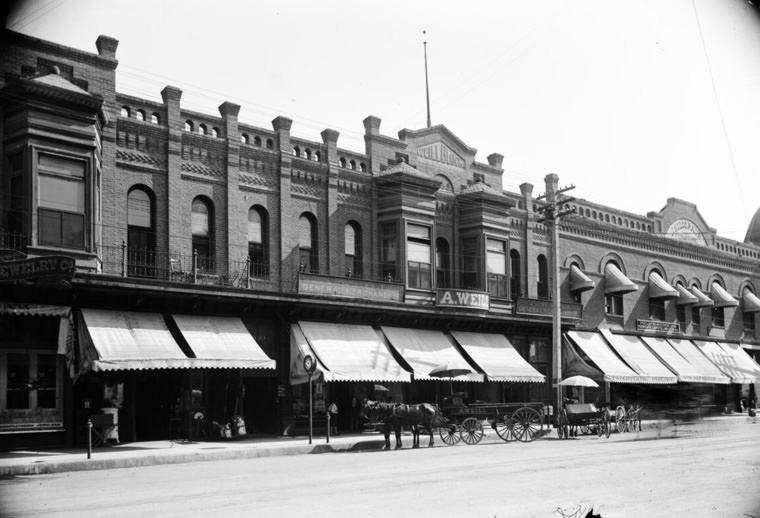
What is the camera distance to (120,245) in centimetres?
2331

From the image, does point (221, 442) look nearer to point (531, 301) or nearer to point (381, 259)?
point (381, 259)

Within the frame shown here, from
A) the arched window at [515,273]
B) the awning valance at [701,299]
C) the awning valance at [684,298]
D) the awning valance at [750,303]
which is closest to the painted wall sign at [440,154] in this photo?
the arched window at [515,273]

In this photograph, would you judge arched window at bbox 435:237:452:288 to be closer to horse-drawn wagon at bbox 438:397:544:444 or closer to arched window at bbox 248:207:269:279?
horse-drawn wagon at bbox 438:397:544:444

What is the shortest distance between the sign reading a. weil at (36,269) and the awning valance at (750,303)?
141 feet

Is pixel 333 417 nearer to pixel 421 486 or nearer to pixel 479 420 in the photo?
pixel 479 420

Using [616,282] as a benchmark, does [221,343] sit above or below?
below

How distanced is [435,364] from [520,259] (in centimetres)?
941

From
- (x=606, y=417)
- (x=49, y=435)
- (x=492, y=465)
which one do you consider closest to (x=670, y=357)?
(x=606, y=417)

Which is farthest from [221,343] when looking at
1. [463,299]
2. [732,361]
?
[732,361]

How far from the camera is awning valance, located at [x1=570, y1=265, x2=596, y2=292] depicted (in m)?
38.2

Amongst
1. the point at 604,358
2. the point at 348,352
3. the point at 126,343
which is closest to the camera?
the point at 126,343

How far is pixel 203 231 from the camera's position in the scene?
1009 inches

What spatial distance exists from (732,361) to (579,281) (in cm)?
1371

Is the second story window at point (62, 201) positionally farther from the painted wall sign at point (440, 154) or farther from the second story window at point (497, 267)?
the second story window at point (497, 267)
